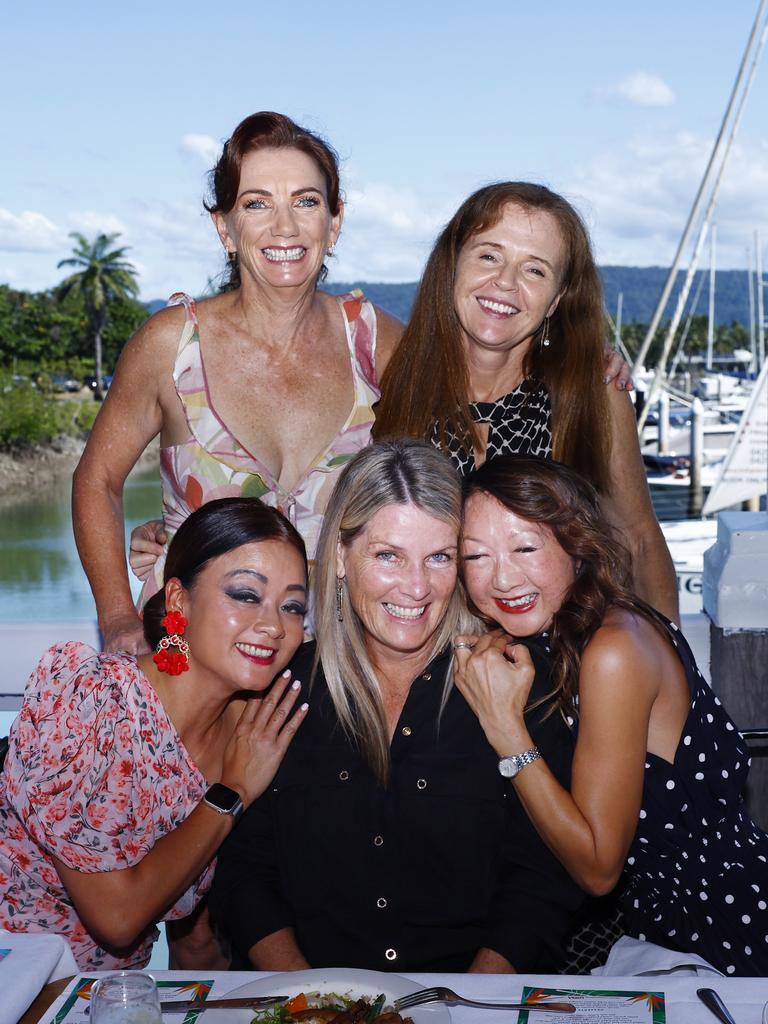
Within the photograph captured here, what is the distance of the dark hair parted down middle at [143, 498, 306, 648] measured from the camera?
2031 millimetres

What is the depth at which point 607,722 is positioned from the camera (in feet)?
6.19

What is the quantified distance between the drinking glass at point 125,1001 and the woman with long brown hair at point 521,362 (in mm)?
1383

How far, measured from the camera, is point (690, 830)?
200 cm

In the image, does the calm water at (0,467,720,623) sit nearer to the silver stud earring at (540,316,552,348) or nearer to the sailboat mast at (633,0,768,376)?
the sailboat mast at (633,0,768,376)

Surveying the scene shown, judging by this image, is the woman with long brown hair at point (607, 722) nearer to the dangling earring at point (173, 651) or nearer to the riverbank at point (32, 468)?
the dangling earring at point (173, 651)

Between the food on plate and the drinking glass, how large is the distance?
15 centimetres

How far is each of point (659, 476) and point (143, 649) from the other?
3018 cm

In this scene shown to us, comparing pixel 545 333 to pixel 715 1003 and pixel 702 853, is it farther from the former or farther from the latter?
pixel 715 1003

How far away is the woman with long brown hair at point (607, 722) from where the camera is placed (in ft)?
6.20

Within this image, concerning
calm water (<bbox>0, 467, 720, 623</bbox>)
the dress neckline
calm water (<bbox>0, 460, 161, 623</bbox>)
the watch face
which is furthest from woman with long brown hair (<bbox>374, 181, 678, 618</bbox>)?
calm water (<bbox>0, 460, 161, 623</bbox>)

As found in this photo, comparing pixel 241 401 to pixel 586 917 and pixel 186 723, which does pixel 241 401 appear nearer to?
pixel 186 723

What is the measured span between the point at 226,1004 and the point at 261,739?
65 cm

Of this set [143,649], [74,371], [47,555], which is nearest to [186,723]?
[143,649]

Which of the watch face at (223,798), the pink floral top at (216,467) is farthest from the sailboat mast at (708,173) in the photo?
the watch face at (223,798)
